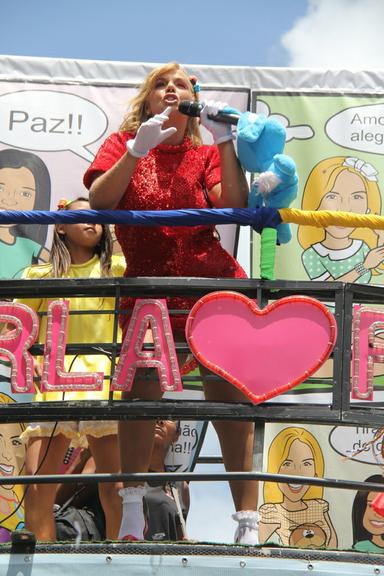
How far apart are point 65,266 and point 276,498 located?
2.13m

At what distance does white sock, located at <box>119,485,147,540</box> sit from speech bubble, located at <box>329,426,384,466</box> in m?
2.66

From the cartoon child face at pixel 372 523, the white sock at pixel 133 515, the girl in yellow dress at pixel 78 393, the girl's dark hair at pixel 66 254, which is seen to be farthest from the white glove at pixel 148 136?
the cartoon child face at pixel 372 523

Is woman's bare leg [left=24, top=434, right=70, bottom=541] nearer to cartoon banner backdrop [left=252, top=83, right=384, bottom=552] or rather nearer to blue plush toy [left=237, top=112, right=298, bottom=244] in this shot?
blue plush toy [left=237, top=112, right=298, bottom=244]

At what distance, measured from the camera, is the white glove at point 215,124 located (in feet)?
15.9

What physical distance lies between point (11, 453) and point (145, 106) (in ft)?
9.03

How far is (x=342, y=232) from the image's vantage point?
7.59 metres

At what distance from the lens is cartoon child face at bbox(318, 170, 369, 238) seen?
7689 mm

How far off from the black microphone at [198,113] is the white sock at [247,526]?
5.58 feet

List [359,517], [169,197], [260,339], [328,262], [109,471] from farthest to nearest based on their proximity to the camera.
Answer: [328,262], [359,517], [109,471], [169,197], [260,339]

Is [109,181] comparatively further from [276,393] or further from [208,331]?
[276,393]

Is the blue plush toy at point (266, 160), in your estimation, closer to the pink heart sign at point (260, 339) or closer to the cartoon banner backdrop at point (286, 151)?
the pink heart sign at point (260, 339)

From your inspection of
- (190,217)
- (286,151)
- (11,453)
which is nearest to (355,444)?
(286,151)

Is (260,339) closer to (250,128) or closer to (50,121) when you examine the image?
(250,128)

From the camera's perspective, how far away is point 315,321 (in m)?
4.53
